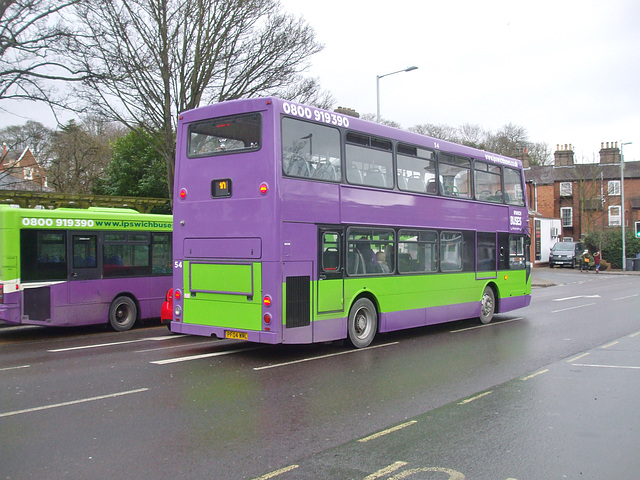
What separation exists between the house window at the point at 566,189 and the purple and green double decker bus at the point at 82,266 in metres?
57.9

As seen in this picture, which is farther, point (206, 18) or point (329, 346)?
point (206, 18)

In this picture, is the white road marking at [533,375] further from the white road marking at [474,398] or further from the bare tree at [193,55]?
the bare tree at [193,55]

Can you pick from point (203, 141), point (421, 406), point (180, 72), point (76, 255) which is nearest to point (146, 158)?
point (180, 72)

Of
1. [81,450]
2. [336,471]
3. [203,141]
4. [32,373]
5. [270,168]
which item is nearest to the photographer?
[336,471]

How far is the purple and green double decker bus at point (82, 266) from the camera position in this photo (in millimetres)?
12469

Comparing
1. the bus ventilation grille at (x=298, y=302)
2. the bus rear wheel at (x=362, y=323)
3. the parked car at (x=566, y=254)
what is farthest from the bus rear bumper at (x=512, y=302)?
the parked car at (x=566, y=254)

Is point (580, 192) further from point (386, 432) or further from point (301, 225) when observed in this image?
point (386, 432)

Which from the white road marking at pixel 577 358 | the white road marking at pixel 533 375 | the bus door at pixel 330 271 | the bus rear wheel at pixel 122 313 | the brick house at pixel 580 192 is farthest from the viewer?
the brick house at pixel 580 192

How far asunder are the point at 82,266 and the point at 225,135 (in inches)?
218

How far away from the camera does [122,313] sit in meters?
14.6

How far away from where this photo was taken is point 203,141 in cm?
1070

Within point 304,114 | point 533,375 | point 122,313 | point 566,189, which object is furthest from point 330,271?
point 566,189

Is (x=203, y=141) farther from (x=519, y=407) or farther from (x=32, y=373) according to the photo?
(x=519, y=407)

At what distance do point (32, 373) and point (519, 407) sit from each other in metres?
6.99
